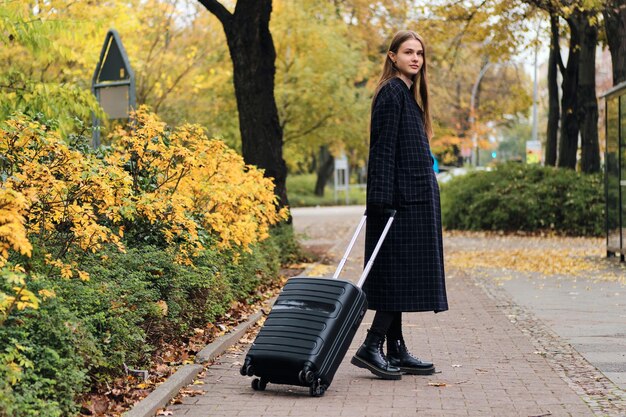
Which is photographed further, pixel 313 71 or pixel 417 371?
pixel 313 71

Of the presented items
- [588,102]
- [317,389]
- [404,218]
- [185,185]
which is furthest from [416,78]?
[588,102]

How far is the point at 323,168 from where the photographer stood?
181 feet

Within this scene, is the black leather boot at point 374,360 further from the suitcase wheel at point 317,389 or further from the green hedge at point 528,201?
the green hedge at point 528,201

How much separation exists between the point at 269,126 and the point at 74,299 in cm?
1024

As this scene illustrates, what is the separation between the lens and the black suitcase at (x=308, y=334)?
6.35 metres

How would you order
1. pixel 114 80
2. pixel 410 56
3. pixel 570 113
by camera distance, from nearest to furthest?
1. pixel 410 56
2. pixel 114 80
3. pixel 570 113

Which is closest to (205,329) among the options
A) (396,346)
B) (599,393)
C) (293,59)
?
(396,346)

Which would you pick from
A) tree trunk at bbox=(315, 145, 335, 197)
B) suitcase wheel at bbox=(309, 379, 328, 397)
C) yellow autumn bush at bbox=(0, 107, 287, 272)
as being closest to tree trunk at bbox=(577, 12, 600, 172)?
yellow autumn bush at bbox=(0, 107, 287, 272)

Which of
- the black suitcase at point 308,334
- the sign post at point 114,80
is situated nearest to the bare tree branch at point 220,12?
the sign post at point 114,80

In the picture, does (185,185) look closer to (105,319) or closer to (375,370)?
(375,370)

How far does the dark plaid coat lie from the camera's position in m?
7.20

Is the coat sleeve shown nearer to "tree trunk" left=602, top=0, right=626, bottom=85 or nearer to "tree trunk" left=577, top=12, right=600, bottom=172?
"tree trunk" left=602, top=0, right=626, bottom=85

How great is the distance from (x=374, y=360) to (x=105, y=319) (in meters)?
1.79

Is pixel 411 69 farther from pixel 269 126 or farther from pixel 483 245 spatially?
pixel 483 245
